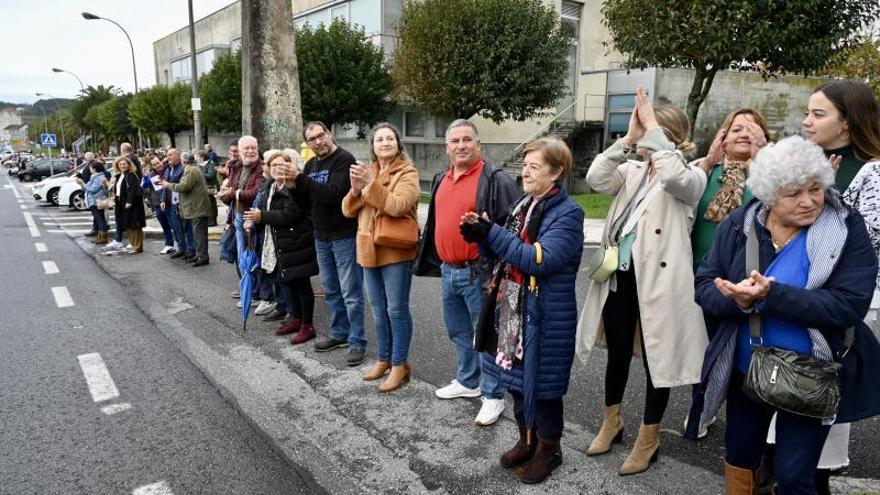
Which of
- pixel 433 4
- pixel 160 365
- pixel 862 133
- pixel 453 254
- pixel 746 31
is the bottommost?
pixel 160 365

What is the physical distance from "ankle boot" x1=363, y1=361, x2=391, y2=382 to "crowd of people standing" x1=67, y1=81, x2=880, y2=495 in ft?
0.04

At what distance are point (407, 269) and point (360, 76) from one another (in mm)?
17149

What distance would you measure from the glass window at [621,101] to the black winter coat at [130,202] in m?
15.4

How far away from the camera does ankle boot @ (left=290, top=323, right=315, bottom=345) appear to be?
523 cm

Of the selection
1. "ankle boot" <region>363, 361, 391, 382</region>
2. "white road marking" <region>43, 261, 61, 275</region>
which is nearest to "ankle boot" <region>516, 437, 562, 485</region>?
"ankle boot" <region>363, 361, 391, 382</region>

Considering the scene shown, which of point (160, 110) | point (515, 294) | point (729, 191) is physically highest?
point (160, 110)

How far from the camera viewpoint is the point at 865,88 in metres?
2.43

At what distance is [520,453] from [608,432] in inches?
20.9

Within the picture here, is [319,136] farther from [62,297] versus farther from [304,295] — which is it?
[62,297]

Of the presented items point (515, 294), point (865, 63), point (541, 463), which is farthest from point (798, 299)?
point (865, 63)

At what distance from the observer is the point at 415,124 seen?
938 inches

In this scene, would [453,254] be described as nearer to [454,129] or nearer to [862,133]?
[454,129]

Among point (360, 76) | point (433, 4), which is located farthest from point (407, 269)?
point (360, 76)

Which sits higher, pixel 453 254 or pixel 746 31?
pixel 746 31
